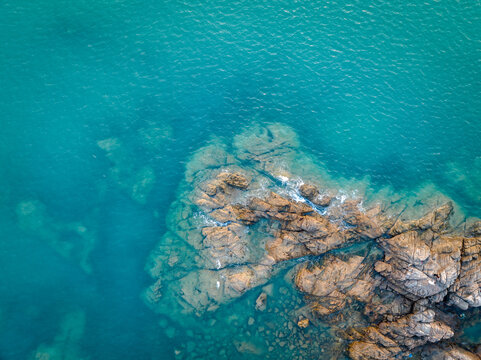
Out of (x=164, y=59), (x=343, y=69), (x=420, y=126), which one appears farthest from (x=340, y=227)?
(x=164, y=59)

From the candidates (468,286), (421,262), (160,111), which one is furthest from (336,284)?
(160,111)

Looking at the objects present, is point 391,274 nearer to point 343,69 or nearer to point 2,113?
point 343,69

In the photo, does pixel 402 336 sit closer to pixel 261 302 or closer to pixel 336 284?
pixel 336 284

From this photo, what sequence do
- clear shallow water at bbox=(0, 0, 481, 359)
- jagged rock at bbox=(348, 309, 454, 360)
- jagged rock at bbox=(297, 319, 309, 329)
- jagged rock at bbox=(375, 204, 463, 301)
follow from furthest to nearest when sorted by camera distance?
clear shallow water at bbox=(0, 0, 481, 359) → jagged rock at bbox=(297, 319, 309, 329) → jagged rock at bbox=(375, 204, 463, 301) → jagged rock at bbox=(348, 309, 454, 360)

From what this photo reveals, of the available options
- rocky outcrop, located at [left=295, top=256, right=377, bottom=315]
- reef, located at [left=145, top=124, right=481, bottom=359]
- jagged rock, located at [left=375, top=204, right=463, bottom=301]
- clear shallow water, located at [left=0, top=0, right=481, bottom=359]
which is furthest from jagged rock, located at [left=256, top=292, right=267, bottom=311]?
jagged rock, located at [left=375, top=204, right=463, bottom=301]

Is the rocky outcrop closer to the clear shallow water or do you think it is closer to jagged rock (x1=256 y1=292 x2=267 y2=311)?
jagged rock (x1=256 y1=292 x2=267 y2=311)

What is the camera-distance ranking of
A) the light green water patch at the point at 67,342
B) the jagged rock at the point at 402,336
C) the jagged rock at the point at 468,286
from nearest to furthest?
the jagged rock at the point at 402,336
the jagged rock at the point at 468,286
the light green water patch at the point at 67,342

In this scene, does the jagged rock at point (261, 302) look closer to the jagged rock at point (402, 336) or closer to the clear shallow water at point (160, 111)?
the jagged rock at point (402, 336)

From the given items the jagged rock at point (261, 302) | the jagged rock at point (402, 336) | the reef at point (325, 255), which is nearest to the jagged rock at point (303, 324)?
the reef at point (325, 255)
